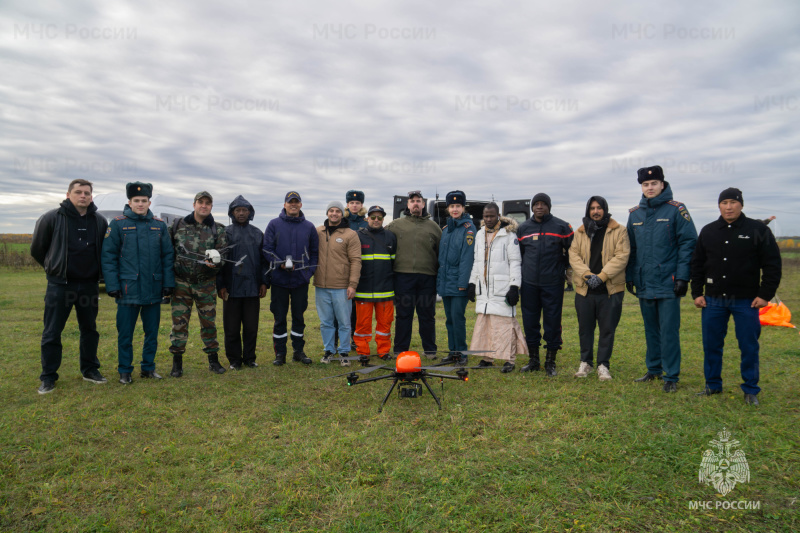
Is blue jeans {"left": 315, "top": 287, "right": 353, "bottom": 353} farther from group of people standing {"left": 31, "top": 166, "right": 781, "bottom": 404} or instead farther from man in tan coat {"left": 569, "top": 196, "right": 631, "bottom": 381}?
man in tan coat {"left": 569, "top": 196, "right": 631, "bottom": 381}

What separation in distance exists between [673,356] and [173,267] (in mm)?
6207

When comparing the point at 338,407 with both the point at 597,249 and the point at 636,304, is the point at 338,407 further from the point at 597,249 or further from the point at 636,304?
the point at 636,304

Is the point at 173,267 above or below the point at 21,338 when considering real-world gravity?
above

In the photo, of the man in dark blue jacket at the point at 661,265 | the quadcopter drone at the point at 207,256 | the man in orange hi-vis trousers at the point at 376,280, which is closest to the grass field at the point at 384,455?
the man in dark blue jacket at the point at 661,265

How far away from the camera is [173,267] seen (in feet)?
19.2

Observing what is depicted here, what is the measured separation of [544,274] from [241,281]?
4.10 meters

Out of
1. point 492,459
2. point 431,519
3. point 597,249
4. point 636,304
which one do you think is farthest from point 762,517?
point 636,304

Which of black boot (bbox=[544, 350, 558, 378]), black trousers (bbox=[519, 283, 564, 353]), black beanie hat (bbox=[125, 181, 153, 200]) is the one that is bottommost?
black boot (bbox=[544, 350, 558, 378])

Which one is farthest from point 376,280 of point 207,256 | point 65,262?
point 65,262

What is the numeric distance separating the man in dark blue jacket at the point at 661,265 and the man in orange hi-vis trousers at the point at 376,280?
3.32 metres

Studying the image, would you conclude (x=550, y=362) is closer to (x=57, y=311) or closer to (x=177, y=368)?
(x=177, y=368)

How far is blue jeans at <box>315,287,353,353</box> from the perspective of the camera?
22.1ft

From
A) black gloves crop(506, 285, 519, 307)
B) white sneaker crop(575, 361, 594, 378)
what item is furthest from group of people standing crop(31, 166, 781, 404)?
white sneaker crop(575, 361, 594, 378)

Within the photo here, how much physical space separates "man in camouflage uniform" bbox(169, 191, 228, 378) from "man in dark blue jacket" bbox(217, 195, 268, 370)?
195 mm
